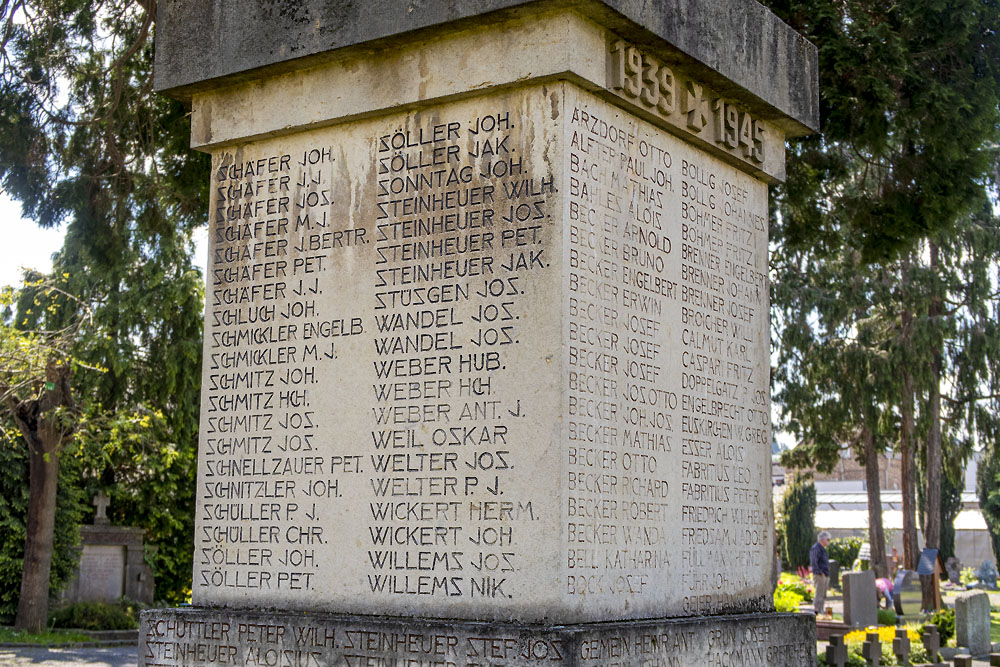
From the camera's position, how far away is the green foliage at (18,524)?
72.1ft

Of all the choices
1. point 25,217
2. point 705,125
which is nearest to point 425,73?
point 705,125

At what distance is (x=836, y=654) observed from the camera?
12062 mm

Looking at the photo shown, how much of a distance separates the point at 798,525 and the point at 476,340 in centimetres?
4501

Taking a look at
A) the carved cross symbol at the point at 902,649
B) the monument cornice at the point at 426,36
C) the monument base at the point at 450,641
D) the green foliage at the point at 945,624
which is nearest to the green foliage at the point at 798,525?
the green foliage at the point at 945,624

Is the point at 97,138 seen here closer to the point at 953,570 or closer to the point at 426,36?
the point at 426,36

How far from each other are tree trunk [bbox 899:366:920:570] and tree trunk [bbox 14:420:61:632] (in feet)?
60.6

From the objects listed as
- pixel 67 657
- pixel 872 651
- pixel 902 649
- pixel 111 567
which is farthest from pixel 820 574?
pixel 111 567

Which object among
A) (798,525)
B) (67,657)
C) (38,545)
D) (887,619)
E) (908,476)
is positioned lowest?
(67,657)

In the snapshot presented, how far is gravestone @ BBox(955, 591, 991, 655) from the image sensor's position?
16.1 m

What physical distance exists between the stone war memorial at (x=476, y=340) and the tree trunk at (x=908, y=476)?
2386 centimetres

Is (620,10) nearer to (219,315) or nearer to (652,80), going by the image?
(652,80)

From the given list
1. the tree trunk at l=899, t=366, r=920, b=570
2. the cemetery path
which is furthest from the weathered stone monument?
the tree trunk at l=899, t=366, r=920, b=570

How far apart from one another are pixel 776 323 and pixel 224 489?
2355cm

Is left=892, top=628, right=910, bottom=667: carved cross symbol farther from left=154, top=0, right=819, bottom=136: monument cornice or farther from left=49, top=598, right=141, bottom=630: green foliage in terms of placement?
left=49, top=598, right=141, bottom=630: green foliage
